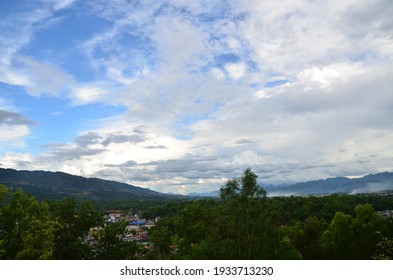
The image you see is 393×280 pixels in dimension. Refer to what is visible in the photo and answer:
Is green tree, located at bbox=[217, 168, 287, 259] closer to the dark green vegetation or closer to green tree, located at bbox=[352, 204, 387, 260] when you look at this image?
the dark green vegetation

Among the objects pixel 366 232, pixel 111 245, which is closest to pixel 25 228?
pixel 111 245

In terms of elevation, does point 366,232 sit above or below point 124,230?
below

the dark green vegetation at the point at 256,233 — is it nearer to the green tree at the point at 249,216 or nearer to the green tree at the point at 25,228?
the green tree at the point at 249,216

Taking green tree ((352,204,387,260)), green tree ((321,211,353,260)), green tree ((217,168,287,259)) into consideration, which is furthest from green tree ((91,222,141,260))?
green tree ((352,204,387,260))

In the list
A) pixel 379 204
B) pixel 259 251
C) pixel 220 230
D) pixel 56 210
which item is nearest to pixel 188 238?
pixel 220 230

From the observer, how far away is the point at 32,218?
1830cm

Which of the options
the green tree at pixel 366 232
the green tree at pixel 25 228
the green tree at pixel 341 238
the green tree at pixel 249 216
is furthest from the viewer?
the green tree at pixel 341 238

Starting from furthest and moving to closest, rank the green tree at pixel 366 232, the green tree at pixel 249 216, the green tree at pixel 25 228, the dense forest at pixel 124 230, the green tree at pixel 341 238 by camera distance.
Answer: the green tree at pixel 341 238 < the green tree at pixel 366 232 < the green tree at pixel 249 216 < the dense forest at pixel 124 230 < the green tree at pixel 25 228

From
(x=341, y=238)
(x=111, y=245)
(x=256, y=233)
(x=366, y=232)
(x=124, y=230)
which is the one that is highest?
(x=124, y=230)

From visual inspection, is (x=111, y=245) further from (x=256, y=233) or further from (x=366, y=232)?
(x=366, y=232)

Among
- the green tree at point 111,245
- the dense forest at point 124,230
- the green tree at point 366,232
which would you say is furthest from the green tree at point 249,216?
the green tree at point 366,232

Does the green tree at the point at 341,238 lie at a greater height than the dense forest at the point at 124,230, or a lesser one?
lesser
